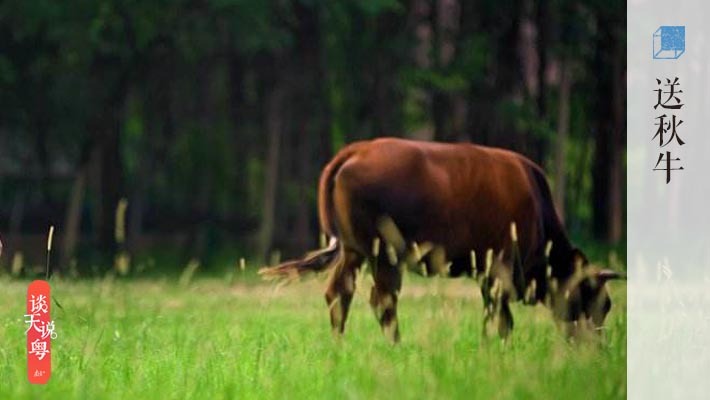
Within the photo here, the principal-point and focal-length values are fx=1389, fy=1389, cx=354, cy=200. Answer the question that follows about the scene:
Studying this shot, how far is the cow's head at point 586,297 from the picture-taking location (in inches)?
260

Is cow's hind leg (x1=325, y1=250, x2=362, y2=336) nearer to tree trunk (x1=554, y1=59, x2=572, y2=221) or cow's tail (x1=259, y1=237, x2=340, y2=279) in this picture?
cow's tail (x1=259, y1=237, x2=340, y2=279)

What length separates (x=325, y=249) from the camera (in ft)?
22.5

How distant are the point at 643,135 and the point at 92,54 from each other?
6.01m

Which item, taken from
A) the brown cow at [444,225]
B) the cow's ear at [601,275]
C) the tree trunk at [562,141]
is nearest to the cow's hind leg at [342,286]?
the brown cow at [444,225]

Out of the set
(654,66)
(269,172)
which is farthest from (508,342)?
(269,172)

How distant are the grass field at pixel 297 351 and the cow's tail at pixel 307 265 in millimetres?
103

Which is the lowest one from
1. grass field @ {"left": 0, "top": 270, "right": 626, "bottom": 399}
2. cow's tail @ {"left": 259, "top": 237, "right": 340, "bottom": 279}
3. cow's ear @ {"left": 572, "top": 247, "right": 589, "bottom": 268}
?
grass field @ {"left": 0, "top": 270, "right": 626, "bottom": 399}

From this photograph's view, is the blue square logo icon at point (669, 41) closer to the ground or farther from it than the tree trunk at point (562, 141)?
farther from it

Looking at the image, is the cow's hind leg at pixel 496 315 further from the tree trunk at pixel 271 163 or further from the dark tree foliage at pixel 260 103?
the tree trunk at pixel 271 163

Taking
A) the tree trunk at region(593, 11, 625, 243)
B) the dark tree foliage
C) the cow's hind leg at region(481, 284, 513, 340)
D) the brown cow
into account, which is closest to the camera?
the cow's hind leg at region(481, 284, 513, 340)

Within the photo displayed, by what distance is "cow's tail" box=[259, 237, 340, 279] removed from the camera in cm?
661

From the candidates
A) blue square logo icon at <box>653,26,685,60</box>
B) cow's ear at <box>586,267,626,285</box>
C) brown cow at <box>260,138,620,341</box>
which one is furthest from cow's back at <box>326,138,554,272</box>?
blue square logo icon at <box>653,26,685,60</box>

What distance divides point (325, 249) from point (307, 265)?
16cm

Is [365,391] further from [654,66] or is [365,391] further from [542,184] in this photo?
[542,184]
